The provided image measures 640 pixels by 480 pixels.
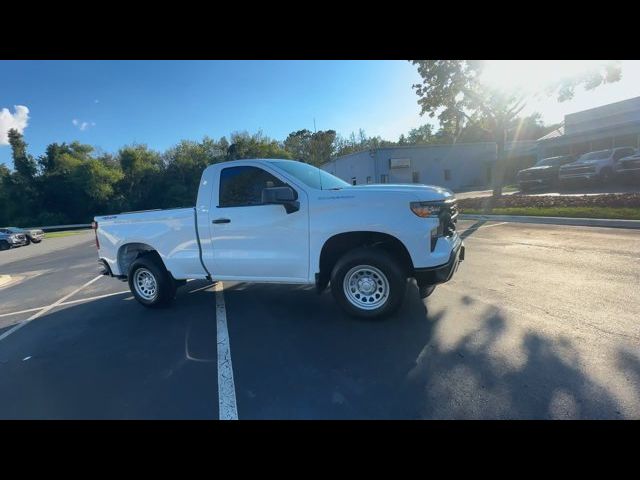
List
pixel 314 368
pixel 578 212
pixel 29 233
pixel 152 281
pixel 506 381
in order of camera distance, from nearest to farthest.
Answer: pixel 506 381 < pixel 314 368 < pixel 152 281 < pixel 578 212 < pixel 29 233

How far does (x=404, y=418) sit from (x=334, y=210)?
2317 millimetres

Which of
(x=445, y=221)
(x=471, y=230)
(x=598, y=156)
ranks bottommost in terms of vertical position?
(x=471, y=230)

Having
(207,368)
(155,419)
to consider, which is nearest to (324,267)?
(207,368)

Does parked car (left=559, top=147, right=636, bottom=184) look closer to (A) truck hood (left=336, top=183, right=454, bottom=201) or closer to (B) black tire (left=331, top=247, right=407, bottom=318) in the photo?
(A) truck hood (left=336, top=183, right=454, bottom=201)

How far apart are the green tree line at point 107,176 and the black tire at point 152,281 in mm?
37369

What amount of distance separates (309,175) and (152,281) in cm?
309

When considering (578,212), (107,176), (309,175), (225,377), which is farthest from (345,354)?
(107,176)

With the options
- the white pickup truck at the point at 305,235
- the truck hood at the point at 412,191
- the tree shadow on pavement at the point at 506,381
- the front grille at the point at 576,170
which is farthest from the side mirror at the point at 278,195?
the front grille at the point at 576,170

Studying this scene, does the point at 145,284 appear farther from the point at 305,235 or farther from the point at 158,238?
the point at 305,235

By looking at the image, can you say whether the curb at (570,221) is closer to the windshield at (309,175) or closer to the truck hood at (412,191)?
the truck hood at (412,191)

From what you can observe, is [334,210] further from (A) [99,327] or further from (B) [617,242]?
(B) [617,242]

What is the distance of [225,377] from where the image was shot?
312 cm

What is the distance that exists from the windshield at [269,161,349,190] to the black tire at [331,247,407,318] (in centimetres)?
109
